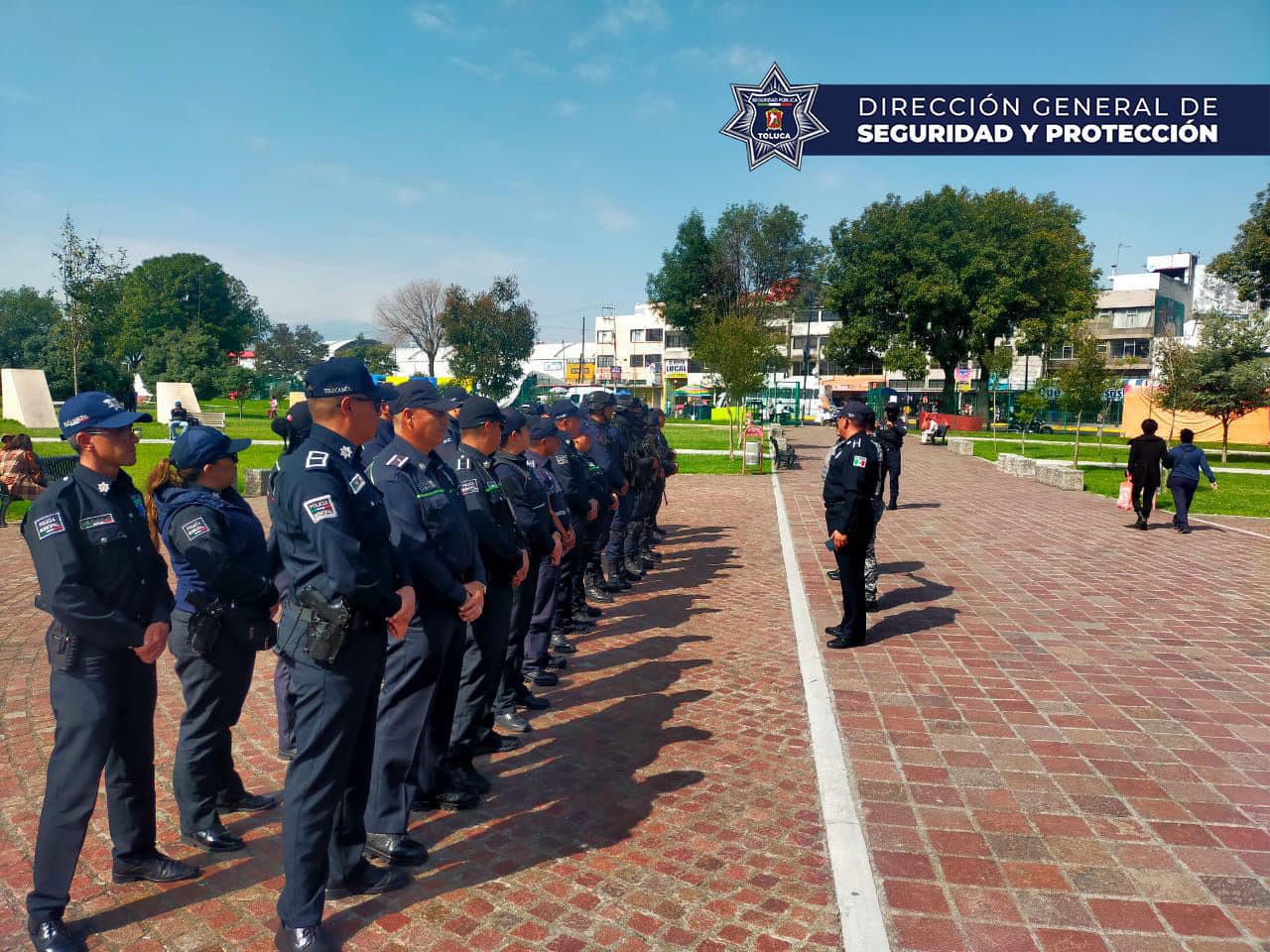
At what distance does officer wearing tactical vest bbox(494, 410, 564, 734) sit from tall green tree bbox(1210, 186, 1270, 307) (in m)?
37.6

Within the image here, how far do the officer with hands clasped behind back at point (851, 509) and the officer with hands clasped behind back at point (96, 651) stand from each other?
505 centimetres

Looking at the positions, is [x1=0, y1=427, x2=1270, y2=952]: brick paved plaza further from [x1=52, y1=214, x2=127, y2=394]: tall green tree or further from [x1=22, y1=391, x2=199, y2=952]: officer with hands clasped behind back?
[x1=52, y1=214, x2=127, y2=394]: tall green tree

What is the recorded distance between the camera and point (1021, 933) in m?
3.30

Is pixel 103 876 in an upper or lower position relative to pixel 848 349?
lower

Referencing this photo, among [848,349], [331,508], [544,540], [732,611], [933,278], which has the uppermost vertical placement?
[933,278]

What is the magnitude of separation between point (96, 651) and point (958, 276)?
45786 millimetres

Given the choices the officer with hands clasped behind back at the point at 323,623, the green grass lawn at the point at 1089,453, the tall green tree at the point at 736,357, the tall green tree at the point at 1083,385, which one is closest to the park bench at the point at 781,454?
the tall green tree at the point at 736,357

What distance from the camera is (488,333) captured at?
51.1 meters

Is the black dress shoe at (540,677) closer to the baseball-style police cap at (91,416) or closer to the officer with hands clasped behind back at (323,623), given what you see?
the officer with hands clasped behind back at (323,623)

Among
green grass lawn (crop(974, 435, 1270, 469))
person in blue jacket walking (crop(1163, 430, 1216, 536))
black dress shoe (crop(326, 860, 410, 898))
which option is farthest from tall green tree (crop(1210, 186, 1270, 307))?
black dress shoe (crop(326, 860, 410, 898))

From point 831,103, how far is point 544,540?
11765 mm

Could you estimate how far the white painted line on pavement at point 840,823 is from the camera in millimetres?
3307

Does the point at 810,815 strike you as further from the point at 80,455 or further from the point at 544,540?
the point at 80,455

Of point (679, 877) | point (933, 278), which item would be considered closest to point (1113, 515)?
point (679, 877)
